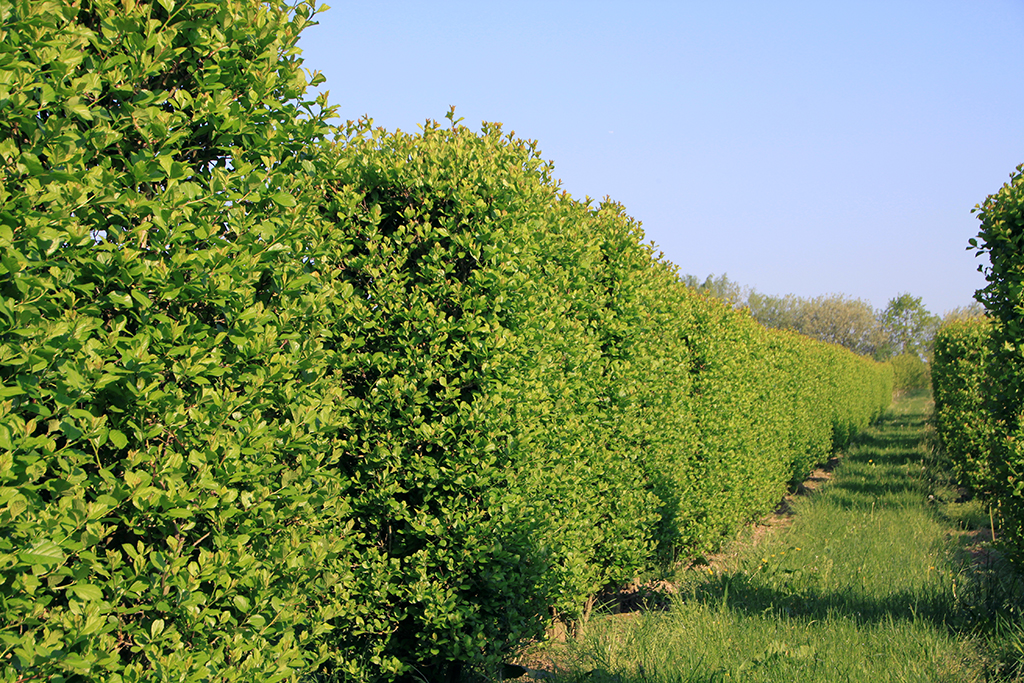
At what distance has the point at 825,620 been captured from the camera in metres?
5.43

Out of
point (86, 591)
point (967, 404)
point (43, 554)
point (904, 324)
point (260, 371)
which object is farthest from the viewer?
point (904, 324)

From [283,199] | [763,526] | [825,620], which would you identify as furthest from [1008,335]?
[763,526]

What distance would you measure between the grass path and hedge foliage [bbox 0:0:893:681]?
714 millimetres

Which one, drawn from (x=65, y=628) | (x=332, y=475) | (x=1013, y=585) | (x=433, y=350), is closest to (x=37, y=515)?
(x=65, y=628)

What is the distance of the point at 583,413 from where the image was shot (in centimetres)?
559

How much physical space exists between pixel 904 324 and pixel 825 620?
8995 centimetres

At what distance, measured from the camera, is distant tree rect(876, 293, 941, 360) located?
80250mm

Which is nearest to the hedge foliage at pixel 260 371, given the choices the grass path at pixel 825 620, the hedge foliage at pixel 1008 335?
the grass path at pixel 825 620

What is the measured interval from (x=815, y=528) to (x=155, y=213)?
9.83m

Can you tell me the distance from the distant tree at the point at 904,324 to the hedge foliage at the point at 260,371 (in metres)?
86.8

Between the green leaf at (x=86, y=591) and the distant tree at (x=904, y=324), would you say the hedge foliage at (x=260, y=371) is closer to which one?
the green leaf at (x=86, y=591)

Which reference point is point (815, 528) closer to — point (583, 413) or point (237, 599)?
point (583, 413)

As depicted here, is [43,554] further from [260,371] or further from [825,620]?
[825,620]

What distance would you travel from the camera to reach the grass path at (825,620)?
4.47m
